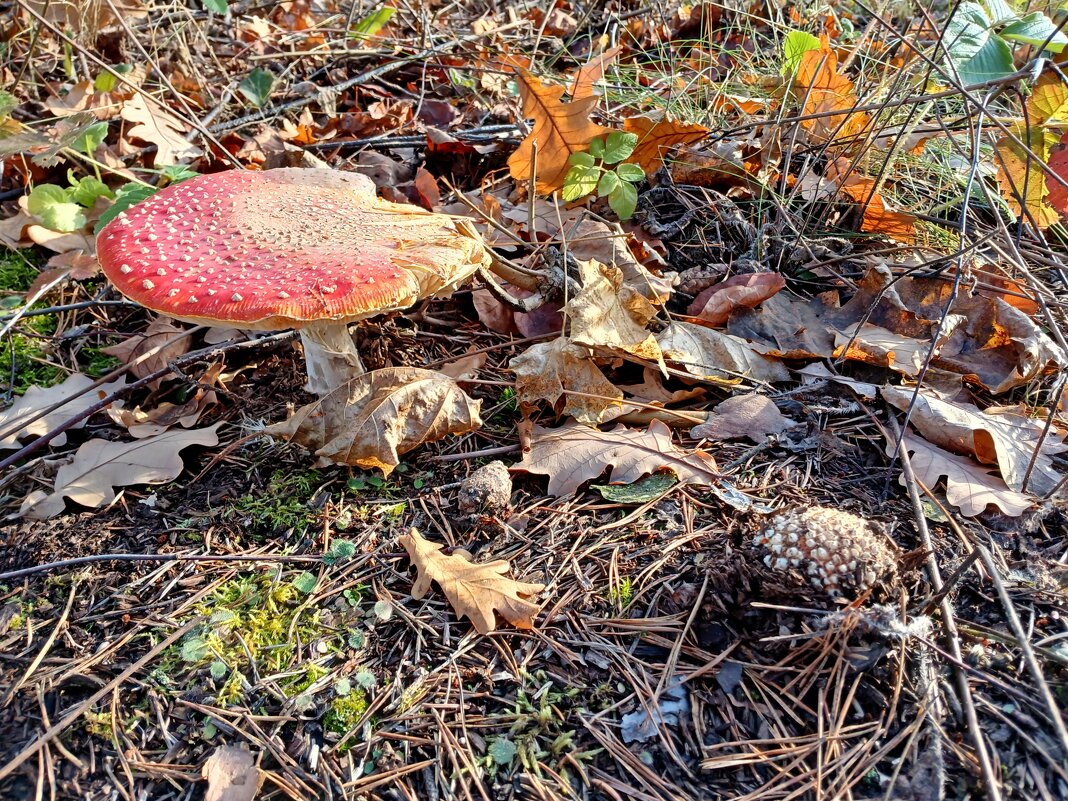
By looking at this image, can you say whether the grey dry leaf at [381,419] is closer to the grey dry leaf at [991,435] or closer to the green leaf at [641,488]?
the green leaf at [641,488]

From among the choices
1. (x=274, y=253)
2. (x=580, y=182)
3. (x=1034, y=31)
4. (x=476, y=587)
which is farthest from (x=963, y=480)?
(x=274, y=253)

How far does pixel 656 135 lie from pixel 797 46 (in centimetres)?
72

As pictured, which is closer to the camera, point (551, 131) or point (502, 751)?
point (502, 751)

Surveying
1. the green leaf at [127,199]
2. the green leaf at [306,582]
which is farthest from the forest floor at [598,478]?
the green leaf at [127,199]

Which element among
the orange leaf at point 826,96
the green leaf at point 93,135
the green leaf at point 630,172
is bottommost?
the green leaf at point 93,135

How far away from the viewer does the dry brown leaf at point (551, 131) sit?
9.46 ft

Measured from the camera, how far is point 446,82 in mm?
4602

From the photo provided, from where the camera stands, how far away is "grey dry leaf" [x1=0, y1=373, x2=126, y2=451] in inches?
103

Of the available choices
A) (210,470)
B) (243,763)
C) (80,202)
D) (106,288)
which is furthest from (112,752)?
(80,202)

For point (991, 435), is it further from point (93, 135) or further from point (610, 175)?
point (93, 135)

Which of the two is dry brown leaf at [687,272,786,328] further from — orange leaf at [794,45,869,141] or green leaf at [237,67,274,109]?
green leaf at [237,67,274,109]

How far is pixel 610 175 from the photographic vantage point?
2922mm

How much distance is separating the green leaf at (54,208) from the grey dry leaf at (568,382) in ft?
7.74

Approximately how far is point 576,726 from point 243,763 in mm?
804
